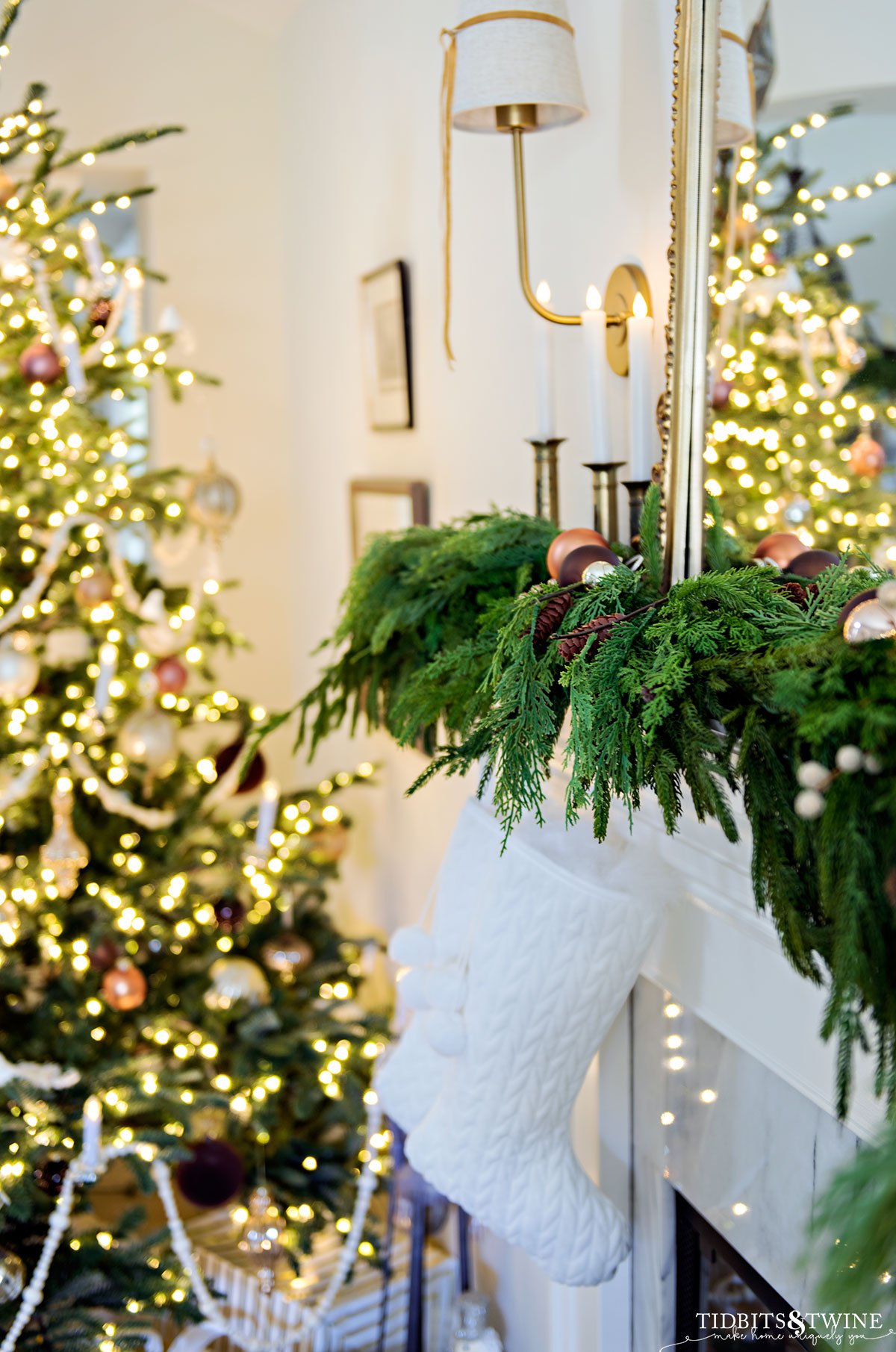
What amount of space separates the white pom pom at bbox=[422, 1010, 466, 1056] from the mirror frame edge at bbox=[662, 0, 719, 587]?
47 cm

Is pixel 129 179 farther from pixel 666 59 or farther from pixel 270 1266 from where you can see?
pixel 270 1266

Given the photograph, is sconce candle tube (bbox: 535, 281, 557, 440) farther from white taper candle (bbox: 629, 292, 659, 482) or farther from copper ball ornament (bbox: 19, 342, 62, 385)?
copper ball ornament (bbox: 19, 342, 62, 385)

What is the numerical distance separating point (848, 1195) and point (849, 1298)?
0.13 feet

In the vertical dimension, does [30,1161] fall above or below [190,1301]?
above

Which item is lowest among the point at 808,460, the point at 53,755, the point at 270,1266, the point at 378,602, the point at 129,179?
the point at 270,1266

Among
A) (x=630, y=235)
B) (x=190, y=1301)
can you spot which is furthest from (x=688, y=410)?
(x=190, y=1301)

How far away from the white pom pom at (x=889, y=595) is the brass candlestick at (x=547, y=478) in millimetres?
599

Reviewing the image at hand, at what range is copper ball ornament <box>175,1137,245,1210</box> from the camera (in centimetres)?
184

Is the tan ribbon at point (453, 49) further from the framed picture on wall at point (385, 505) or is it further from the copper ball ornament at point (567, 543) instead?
the framed picture on wall at point (385, 505)

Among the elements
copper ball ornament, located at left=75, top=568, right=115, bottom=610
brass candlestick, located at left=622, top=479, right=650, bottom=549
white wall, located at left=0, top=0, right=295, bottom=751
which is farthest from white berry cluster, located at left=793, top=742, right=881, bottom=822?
white wall, located at left=0, top=0, right=295, bottom=751

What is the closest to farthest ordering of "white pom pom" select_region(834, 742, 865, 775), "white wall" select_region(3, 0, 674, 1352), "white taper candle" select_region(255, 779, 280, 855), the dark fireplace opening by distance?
1. "white pom pom" select_region(834, 742, 865, 775)
2. the dark fireplace opening
3. "white wall" select_region(3, 0, 674, 1352)
4. "white taper candle" select_region(255, 779, 280, 855)

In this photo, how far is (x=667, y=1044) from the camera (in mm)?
1192

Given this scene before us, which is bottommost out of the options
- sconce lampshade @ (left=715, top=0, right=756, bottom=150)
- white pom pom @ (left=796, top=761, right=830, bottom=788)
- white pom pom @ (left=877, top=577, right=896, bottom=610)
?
white pom pom @ (left=796, top=761, right=830, bottom=788)

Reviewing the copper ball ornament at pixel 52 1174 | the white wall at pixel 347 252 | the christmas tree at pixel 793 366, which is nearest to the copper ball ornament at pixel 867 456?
the christmas tree at pixel 793 366
